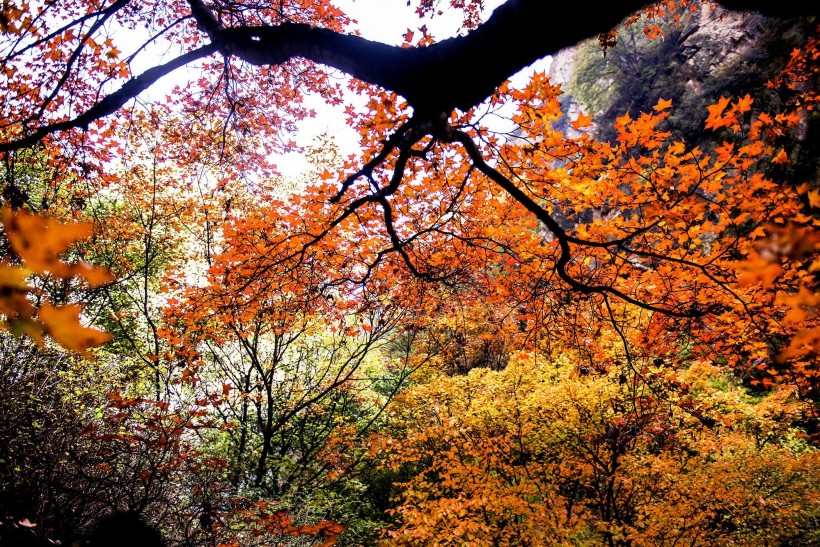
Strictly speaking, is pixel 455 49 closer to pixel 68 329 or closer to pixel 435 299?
pixel 68 329

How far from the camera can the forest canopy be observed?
6.63ft

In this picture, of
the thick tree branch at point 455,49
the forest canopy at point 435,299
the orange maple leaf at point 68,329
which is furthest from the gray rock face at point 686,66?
the orange maple leaf at point 68,329

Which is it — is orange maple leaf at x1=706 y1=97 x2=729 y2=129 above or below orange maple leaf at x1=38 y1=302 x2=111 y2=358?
above

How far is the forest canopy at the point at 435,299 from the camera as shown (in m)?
2.02

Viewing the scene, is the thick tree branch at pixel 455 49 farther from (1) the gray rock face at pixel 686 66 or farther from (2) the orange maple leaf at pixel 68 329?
(1) the gray rock face at pixel 686 66

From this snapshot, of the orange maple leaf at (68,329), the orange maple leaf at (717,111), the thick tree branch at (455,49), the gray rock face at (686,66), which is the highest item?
the gray rock face at (686,66)

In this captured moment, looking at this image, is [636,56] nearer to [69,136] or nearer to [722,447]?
[722,447]

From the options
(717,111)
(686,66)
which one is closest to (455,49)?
(717,111)

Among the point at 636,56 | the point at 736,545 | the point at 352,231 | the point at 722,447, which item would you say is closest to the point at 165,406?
the point at 352,231

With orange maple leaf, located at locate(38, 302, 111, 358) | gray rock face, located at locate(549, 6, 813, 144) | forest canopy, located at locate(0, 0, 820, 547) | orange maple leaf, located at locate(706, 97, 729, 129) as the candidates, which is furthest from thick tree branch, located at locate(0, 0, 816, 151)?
gray rock face, located at locate(549, 6, 813, 144)

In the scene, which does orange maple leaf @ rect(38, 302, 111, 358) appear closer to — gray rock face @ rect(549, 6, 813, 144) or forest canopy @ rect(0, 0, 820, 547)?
forest canopy @ rect(0, 0, 820, 547)

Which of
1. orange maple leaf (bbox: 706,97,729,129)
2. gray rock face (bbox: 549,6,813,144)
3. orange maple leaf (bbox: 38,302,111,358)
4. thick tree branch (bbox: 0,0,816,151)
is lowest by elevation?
orange maple leaf (bbox: 38,302,111,358)

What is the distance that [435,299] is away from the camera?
25.8ft

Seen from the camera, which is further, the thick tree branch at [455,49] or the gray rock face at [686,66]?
the gray rock face at [686,66]
